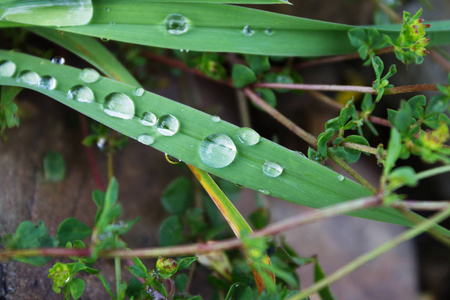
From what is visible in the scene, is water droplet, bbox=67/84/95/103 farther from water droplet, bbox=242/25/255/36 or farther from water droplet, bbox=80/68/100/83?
water droplet, bbox=242/25/255/36

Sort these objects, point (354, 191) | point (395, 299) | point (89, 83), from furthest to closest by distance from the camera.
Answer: point (395, 299)
point (89, 83)
point (354, 191)

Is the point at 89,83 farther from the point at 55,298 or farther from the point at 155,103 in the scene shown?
the point at 55,298

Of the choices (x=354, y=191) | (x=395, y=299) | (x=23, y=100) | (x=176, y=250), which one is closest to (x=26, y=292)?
(x=176, y=250)

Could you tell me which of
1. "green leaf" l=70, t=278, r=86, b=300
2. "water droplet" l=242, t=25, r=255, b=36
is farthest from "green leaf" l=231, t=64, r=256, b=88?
"green leaf" l=70, t=278, r=86, b=300

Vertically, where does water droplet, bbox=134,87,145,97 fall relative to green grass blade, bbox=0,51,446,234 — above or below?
above

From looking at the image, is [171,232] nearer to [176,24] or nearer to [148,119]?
[148,119]
